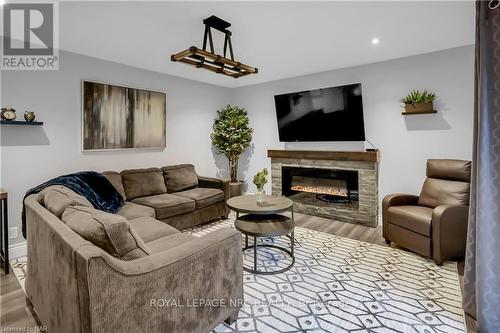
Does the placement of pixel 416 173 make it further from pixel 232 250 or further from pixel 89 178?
pixel 89 178

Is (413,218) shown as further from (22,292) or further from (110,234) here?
(22,292)

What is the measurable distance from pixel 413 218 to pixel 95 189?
3.58 meters

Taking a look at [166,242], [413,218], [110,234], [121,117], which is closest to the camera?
[110,234]

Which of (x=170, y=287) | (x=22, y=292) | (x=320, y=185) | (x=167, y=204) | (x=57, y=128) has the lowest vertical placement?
(x=22, y=292)

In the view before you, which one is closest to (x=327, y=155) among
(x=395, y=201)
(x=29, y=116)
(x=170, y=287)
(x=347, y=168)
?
(x=347, y=168)

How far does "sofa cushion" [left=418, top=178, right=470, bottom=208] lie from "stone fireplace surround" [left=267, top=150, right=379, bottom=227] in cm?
72

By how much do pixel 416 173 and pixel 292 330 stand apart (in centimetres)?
304

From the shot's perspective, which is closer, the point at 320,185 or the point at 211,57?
the point at 211,57

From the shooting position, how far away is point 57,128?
325 cm

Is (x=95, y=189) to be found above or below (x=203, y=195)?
above

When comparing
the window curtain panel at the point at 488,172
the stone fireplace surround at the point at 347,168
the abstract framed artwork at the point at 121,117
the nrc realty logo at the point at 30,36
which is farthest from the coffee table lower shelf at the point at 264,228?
the nrc realty logo at the point at 30,36

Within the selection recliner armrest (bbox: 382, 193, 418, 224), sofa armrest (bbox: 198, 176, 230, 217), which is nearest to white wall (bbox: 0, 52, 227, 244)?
sofa armrest (bbox: 198, 176, 230, 217)

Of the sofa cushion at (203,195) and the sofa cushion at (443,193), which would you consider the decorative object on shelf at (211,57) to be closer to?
the sofa cushion at (203,195)

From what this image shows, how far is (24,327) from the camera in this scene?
1.83m
